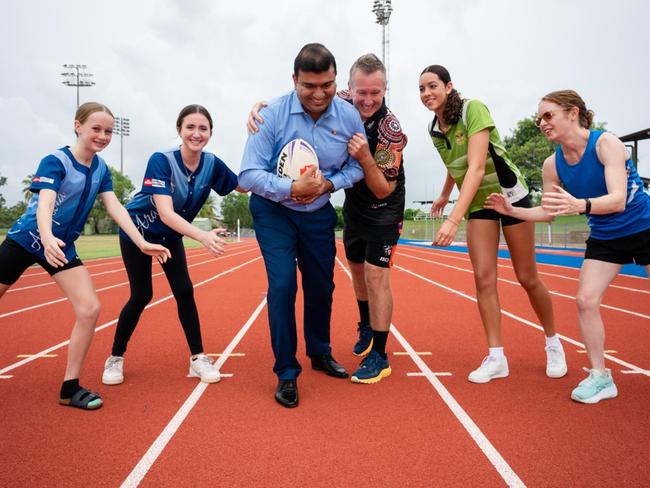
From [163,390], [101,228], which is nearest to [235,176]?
[163,390]

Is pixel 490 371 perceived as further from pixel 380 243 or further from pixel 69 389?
pixel 69 389

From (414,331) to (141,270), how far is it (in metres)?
2.96

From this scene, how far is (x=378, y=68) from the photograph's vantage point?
9.96 feet

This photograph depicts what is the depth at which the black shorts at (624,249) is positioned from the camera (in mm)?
2645

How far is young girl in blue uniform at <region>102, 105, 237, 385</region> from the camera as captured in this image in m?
3.09

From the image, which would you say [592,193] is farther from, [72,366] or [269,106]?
[72,366]

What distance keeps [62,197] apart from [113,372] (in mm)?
1313

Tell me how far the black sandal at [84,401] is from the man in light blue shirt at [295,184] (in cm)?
111

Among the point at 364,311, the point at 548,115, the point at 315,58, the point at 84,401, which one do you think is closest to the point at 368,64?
the point at 315,58

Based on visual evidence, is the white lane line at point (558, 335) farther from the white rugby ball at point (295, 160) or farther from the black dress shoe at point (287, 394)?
the white rugby ball at point (295, 160)

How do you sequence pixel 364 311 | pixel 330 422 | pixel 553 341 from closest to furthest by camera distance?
1. pixel 330 422
2. pixel 553 341
3. pixel 364 311

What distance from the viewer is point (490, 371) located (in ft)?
10.5

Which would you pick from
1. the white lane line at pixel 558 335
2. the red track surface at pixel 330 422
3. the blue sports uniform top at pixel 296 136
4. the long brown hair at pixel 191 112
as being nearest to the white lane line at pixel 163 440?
the red track surface at pixel 330 422

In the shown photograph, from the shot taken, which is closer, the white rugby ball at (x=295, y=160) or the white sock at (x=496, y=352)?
the white rugby ball at (x=295, y=160)
